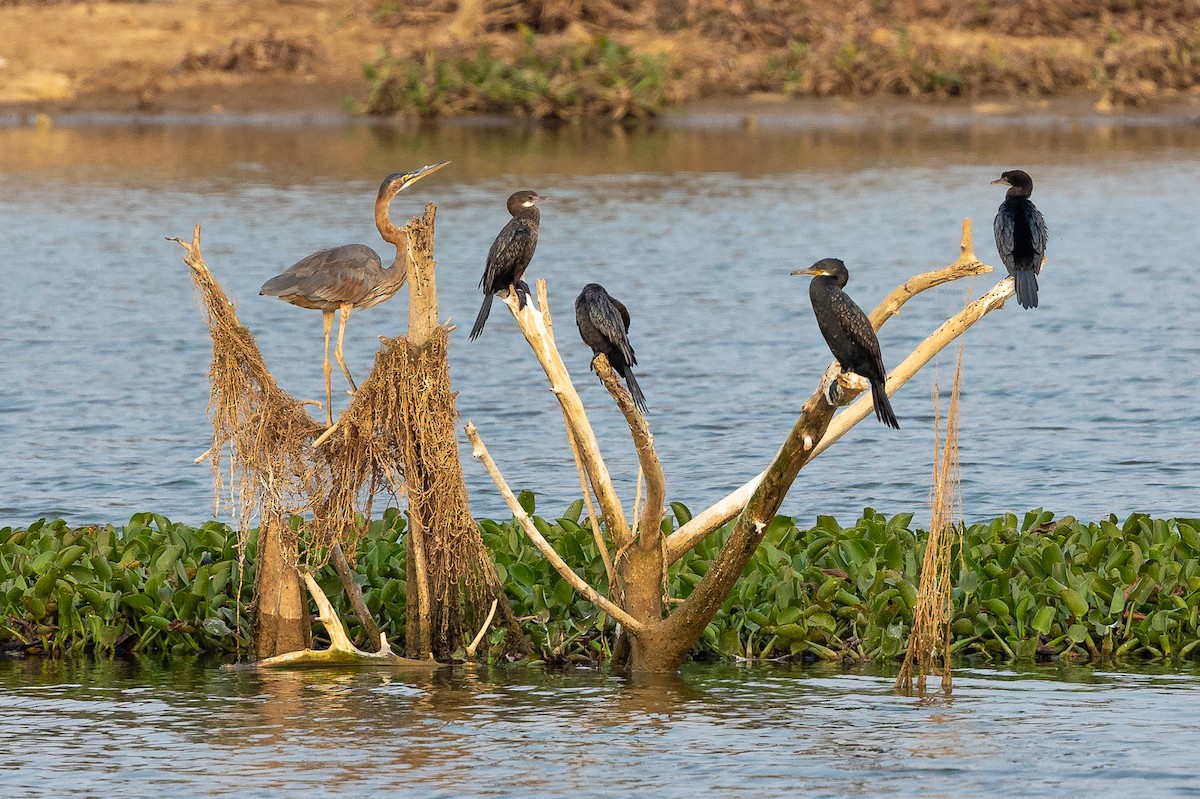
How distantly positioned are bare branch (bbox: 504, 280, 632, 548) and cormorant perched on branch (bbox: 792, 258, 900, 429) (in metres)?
1.26

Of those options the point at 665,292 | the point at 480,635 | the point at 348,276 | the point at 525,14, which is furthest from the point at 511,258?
the point at 525,14

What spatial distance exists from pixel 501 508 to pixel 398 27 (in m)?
25.8

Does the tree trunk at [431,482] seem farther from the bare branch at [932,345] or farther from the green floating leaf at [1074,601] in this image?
the green floating leaf at [1074,601]

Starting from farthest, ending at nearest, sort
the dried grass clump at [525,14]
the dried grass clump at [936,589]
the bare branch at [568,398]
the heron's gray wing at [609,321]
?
the dried grass clump at [525,14] < the bare branch at [568,398] < the heron's gray wing at [609,321] < the dried grass clump at [936,589]

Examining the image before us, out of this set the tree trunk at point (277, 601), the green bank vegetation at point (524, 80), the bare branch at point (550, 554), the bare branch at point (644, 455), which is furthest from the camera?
the green bank vegetation at point (524, 80)

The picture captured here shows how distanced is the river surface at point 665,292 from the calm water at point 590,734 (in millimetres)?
3399

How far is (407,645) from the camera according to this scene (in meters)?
9.73

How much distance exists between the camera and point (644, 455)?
8766 mm

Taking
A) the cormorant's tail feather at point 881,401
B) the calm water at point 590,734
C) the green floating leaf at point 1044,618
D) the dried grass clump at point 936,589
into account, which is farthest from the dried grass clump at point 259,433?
the green floating leaf at point 1044,618

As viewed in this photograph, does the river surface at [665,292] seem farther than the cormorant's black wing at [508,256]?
Yes

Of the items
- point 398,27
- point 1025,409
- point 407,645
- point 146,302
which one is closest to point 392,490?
point 407,645

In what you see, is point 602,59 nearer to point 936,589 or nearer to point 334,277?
point 334,277

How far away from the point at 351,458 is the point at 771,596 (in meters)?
2.41

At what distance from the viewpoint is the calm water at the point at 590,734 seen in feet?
27.2
